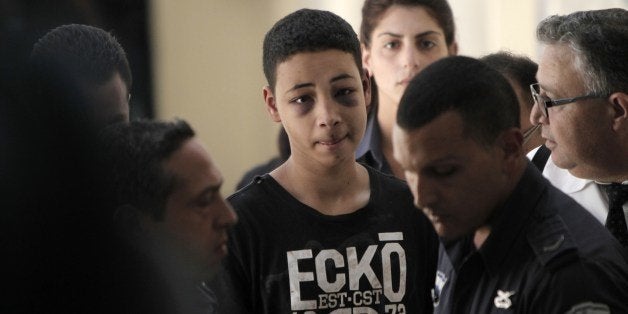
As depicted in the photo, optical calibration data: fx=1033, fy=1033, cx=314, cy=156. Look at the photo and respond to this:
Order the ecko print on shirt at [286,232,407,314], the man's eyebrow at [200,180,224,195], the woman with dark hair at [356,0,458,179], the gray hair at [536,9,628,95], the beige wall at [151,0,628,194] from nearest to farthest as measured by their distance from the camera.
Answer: the man's eyebrow at [200,180,224,195], the ecko print on shirt at [286,232,407,314], the gray hair at [536,9,628,95], the woman with dark hair at [356,0,458,179], the beige wall at [151,0,628,194]

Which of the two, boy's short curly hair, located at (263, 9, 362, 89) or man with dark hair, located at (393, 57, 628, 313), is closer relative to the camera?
man with dark hair, located at (393, 57, 628, 313)

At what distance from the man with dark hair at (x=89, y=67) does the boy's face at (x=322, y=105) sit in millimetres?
554

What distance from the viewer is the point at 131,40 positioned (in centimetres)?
332

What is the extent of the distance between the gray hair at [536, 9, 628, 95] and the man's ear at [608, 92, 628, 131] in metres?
0.02

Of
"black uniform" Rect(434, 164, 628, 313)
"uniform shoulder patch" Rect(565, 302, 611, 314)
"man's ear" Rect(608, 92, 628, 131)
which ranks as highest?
"man's ear" Rect(608, 92, 628, 131)

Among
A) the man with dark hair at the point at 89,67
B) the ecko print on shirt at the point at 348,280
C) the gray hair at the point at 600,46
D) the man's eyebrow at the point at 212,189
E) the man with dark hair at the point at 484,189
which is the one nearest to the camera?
the man with dark hair at the point at 89,67

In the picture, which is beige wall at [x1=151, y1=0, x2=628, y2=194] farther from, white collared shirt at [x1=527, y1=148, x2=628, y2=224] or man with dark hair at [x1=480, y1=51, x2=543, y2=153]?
white collared shirt at [x1=527, y1=148, x2=628, y2=224]

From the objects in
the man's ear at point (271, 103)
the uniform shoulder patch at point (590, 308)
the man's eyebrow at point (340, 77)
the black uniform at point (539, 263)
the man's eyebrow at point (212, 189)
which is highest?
the man's eyebrow at point (340, 77)

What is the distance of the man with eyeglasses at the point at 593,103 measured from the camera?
9.66 feet

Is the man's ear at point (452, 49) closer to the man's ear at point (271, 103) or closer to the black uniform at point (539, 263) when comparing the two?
the man's ear at point (271, 103)

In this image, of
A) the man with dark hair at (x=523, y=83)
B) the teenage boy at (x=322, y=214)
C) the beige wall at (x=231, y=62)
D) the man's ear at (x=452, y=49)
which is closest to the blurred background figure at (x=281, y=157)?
the beige wall at (x=231, y=62)

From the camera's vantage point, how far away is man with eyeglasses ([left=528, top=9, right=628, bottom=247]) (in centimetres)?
295

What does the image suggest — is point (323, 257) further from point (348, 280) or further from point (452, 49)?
point (452, 49)

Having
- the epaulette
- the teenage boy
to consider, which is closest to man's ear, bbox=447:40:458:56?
the teenage boy
